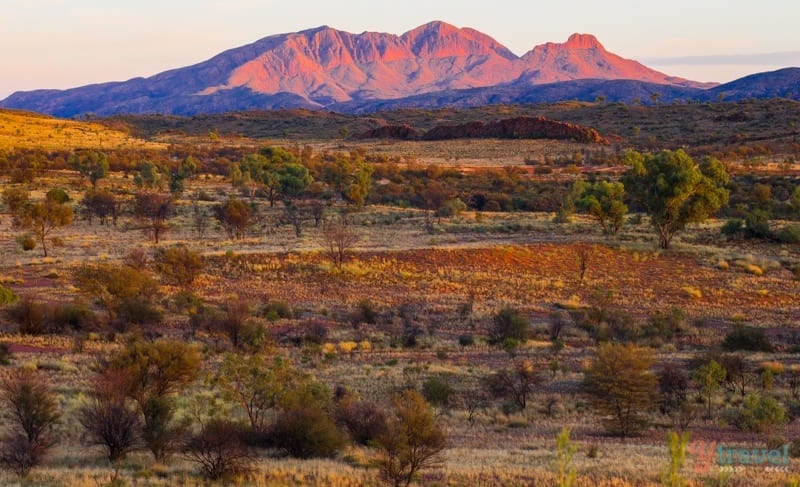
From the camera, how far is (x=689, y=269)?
3453 centimetres

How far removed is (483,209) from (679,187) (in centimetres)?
2357

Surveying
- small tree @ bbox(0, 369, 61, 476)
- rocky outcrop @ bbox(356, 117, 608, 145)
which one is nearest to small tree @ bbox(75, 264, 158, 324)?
small tree @ bbox(0, 369, 61, 476)

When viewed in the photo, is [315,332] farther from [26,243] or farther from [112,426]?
[26,243]

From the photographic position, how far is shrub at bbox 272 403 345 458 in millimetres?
12555

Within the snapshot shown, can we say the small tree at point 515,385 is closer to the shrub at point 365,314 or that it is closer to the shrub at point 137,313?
the shrub at point 365,314

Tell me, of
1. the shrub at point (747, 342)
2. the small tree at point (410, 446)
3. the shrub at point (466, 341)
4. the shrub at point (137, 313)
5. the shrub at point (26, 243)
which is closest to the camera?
the small tree at point (410, 446)

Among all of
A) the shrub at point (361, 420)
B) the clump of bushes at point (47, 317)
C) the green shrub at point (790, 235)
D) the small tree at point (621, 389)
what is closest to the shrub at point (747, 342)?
the small tree at point (621, 389)

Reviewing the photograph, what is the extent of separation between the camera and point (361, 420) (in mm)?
14172

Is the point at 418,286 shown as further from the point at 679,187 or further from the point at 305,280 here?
the point at 679,187

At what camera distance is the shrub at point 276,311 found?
25.2 metres

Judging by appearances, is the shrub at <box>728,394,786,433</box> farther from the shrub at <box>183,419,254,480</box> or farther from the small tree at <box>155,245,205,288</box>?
the small tree at <box>155,245,205,288</box>

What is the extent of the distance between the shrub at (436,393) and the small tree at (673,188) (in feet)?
Result: 78.2

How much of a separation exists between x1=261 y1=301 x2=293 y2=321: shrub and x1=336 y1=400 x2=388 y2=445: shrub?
427 inches

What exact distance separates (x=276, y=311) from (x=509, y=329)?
8330 mm
